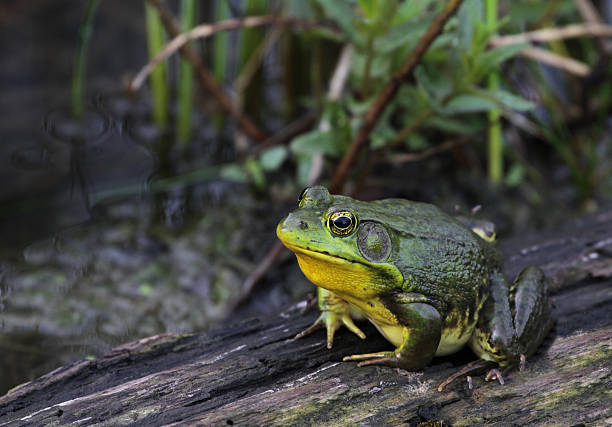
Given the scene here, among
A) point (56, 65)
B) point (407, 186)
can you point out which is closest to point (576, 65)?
point (407, 186)

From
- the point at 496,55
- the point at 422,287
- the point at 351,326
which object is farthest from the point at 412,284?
the point at 496,55

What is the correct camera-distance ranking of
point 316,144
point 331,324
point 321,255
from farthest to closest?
point 316,144 → point 331,324 → point 321,255

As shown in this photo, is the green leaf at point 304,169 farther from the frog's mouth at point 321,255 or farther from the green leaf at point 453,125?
the frog's mouth at point 321,255

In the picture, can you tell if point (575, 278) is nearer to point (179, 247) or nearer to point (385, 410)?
point (385, 410)

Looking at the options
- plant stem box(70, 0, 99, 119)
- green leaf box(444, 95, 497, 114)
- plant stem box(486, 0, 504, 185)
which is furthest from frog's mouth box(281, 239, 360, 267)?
plant stem box(70, 0, 99, 119)

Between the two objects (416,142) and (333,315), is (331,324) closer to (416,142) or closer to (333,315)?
→ (333,315)

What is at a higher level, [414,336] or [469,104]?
[469,104]

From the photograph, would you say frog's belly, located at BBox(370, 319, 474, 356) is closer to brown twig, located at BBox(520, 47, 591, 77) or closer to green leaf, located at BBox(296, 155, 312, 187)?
green leaf, located at BBox(296, 155, 312, 187)
